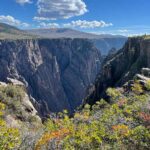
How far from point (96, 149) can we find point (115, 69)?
61.2 m

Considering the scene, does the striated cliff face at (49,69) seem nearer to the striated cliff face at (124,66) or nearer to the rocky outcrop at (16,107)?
the striated cliff face at (124,66)

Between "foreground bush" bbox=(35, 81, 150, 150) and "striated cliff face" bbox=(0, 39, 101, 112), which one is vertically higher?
"foreground bush" bbox=(35, 81, 150, 150)

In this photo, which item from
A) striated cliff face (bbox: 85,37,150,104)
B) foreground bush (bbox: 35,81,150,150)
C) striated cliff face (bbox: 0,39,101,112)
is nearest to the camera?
foreground bush (bbox: 35,81,150,150)

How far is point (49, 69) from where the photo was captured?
7067 inches

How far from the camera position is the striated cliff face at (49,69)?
160500mm

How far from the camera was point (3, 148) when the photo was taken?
39.6 feet

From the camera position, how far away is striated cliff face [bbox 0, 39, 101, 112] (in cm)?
16050

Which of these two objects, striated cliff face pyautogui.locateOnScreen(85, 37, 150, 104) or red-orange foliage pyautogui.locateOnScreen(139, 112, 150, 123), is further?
striated cliff face pyautogui.locateOnScreen(85, 37, 150, 104)

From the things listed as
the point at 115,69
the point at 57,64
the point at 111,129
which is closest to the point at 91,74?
the point at 57,64

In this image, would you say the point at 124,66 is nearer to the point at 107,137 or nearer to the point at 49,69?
the point at 107,137

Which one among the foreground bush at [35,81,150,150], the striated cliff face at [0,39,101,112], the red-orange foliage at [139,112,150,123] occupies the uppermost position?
the red-orange foliage at [139,112,150,123]

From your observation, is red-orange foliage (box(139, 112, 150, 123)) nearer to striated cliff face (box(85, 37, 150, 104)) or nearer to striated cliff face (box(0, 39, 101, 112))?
striated cliff face (box(85, 37, 150, 104))

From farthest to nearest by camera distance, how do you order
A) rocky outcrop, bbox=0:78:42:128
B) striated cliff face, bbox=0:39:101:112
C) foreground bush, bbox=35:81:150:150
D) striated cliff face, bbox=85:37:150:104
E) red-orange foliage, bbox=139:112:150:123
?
striated cliff face, bbox=0:39:101:112 → striated cliff face, bbox=85:37:150:104 → rocky outcrop, bbox=0:78:42:128 → red-orange foliage, bbox=139:112:150:123 → foreground bush, bbox=35:81:150:150

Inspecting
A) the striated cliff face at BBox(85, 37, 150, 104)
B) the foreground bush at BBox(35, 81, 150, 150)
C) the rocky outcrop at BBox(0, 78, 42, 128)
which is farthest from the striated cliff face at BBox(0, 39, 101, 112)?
the foreground bush at BBox(35, 81, 150, 150)
